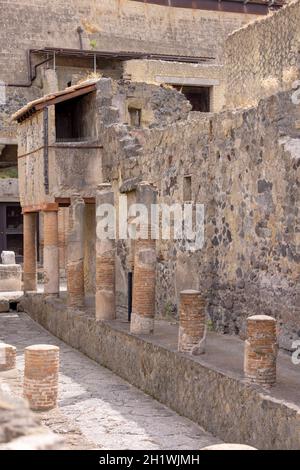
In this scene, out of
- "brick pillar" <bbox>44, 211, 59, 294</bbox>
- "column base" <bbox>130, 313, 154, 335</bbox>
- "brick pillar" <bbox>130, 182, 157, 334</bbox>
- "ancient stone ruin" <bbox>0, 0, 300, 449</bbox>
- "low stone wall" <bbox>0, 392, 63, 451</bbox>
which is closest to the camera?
"low stone wall" <bbox>0, 392, 63, 451</bbox>

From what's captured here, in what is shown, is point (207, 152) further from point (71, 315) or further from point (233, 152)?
point (71, 315)

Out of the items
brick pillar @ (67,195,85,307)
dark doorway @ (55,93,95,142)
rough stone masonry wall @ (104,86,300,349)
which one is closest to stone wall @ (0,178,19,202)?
dark doorway @ (55,93,95,142)

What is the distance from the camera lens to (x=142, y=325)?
10.9 meters

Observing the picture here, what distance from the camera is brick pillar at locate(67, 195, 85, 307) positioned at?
14156 mm

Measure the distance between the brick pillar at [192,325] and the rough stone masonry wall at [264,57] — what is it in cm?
494

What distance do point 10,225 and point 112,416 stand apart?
16210mm

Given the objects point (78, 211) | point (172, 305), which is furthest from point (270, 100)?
point (78, 211)

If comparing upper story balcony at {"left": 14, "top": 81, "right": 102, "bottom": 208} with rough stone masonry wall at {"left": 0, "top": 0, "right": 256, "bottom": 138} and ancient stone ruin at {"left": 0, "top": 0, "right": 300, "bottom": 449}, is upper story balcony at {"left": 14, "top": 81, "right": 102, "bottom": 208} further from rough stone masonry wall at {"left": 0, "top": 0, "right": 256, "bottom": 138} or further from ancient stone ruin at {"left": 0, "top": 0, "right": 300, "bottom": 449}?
rough stone masonry wall at {"left": 0, "top": 0, "right": 256, "bottom": 138}

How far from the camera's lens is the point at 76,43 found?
2578 cm

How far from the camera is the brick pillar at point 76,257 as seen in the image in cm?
1416

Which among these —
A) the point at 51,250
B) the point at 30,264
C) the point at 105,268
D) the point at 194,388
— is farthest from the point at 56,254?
the point at 194,388

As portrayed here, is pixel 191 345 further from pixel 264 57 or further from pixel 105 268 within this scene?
pixel 264 57

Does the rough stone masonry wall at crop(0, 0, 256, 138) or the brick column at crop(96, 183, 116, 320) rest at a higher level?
the rough stone masonry wall at crop(0, 0, 256, 138)

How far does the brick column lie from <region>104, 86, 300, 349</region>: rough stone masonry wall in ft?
3.19
